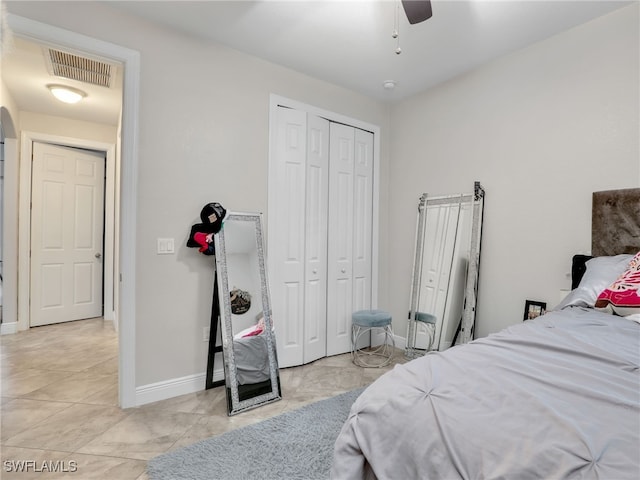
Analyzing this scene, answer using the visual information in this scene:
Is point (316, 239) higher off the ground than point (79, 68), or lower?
lower

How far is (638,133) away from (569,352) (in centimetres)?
185

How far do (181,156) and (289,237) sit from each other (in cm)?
111

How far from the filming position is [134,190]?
2373mm

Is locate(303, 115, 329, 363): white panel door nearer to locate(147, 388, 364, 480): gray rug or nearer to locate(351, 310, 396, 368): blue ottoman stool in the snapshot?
locate(351, 310, 396, 368): blue ottoman stool

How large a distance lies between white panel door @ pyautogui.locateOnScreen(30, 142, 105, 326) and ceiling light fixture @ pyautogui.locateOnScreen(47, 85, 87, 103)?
120 cm

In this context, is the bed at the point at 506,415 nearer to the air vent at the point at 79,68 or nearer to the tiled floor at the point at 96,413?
the tiled floor at the point at 96,413

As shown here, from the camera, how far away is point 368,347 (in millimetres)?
3719

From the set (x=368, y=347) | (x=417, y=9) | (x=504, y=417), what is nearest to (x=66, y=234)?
(x=368, y=347)

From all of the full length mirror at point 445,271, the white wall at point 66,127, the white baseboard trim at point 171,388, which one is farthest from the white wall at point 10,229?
the full length mirror at point 445,271

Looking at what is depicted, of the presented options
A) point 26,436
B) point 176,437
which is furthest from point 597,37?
point 26,436

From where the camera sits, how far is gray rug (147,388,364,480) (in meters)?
1.65

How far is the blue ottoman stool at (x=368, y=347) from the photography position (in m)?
3.10

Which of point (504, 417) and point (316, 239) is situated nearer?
point (504, 417)

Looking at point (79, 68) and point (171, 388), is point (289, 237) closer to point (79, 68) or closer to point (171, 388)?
point (171, 388)
